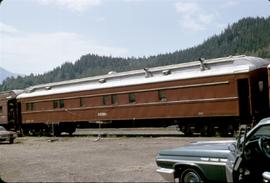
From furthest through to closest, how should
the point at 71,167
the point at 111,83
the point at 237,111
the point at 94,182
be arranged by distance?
the point at 111,83 < the point at 237,111 < the point at 71,167 < the point at 94,182

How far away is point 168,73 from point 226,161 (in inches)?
698

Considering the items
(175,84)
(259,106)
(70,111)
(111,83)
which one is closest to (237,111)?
(259,106)

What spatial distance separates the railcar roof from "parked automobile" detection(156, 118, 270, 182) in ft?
45.3

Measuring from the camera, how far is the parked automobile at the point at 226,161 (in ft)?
24.5

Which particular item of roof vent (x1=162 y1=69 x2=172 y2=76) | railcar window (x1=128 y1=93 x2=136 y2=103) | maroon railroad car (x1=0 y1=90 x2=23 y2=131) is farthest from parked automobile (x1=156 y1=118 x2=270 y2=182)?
maroon railroad car (x1=0 y1=90 x2=23 y2=131)

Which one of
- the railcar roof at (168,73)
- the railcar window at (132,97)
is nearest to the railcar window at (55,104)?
the railcar roof at (168,73)

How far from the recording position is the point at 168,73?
2523 cm

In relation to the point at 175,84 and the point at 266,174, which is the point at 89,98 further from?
the point at 266,174

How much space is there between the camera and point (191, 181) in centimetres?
834

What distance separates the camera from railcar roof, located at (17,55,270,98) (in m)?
22.1

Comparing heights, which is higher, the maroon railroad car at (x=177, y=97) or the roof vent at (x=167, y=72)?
the roof vent at (x=167, y=72)

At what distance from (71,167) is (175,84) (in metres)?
12.0

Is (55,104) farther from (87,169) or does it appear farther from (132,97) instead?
(87,169)

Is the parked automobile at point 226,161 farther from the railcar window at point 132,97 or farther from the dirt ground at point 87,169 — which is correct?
the railcar window at point 132,97
